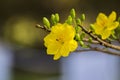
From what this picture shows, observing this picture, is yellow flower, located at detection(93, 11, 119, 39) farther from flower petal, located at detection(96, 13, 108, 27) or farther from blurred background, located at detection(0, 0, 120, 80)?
blurred background, located at detection(0, 0, 120, 80)

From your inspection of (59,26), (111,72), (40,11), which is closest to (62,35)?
(59,26)

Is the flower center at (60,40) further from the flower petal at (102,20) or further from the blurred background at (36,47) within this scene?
the blurred background at (36,47)

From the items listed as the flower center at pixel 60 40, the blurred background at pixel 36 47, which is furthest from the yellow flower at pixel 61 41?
the blurred background at pixel 36 47

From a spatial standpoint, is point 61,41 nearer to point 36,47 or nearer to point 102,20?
point 102,20

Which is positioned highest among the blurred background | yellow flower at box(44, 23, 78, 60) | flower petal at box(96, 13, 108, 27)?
the blurred background

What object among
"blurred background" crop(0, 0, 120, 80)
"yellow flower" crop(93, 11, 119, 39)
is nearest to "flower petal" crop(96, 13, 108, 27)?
"yellow flower" crop(93, 11, 119, 39)

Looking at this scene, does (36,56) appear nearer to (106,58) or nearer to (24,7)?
(24,7)
